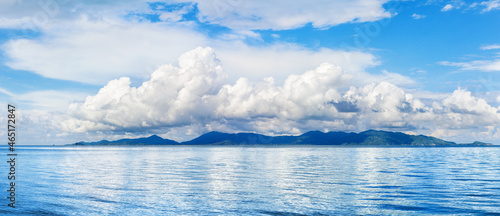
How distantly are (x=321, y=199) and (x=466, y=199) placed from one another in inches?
592

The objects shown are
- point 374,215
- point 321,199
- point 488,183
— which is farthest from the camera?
point 488,183

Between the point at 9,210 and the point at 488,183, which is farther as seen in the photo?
the point at 488,183

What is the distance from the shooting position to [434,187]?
150 ft

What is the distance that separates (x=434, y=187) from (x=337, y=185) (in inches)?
482

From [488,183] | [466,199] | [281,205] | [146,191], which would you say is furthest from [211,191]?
[488,183]

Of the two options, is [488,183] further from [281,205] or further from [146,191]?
[146,191]

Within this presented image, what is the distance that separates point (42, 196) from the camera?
41.8 metres

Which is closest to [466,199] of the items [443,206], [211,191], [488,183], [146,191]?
[443,206]

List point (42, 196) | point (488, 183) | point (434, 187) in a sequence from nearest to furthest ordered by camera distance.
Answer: point (42, 196), point (434, 187), point (488, 183)

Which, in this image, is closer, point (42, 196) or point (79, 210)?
point (79, 210)

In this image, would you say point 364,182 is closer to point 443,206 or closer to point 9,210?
point 443,206

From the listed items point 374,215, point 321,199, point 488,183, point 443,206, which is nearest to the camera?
point 374,215

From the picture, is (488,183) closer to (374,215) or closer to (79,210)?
(374,215)

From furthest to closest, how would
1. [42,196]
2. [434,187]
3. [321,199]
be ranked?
1. [434,187]
2. [42,196]
3. [321,199]
